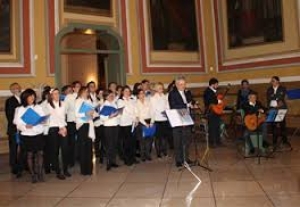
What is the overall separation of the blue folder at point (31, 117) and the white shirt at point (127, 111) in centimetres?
191

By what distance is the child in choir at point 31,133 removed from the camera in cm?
712

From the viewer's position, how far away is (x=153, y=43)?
46.8ft

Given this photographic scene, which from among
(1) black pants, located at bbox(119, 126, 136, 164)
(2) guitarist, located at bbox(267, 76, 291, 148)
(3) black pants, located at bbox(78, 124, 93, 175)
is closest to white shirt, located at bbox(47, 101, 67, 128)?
(3) black pants, located at bbox(78, 124, 93, 175)

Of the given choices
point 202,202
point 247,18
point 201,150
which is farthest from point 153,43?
point 202,202

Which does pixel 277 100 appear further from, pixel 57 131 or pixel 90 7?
pixel 90 7

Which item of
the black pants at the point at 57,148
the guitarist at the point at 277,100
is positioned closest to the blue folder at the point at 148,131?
the black pants at the point at 57,148

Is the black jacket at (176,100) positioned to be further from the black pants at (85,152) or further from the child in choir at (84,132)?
the black pants at (85,152)

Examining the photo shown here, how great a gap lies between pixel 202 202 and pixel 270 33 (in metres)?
9.69

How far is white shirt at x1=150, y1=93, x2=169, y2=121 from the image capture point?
9.25m

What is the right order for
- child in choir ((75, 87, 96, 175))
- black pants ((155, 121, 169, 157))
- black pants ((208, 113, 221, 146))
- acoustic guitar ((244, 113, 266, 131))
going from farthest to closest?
black pants ((208, 113, 221, 146)) < black pants ((155, 121, 169, 157)) < acoustic guitar ((244, 113, 266, 131)) < child in choir ((75, 87, 96, 175))

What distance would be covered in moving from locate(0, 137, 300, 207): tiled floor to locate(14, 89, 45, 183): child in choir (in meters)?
0.32

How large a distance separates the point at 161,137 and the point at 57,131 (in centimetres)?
276

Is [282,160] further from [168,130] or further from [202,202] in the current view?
[202,202]

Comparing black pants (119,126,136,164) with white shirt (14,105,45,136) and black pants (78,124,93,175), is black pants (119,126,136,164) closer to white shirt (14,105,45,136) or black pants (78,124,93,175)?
black pants (78,124,93,175)
